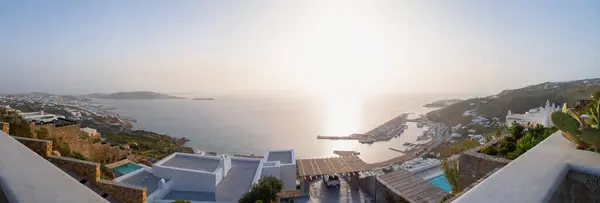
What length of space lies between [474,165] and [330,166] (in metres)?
6.17

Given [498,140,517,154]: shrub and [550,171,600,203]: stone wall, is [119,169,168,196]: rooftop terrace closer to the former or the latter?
[498,140,517,154]: shrub

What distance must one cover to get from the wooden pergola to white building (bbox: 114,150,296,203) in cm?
52

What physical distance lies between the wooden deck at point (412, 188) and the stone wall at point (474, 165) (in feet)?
5.33

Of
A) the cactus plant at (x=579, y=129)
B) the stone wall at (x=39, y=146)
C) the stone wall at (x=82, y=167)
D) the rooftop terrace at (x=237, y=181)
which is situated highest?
the cactus plant at (x=579, y=129)

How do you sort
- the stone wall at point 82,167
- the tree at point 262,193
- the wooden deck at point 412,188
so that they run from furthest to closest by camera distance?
the tree at point 262,193
the wooden deck at point 412,188
the stone wall at point 82,167

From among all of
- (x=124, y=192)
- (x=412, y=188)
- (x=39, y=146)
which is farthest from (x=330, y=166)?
(x=39, y=146)

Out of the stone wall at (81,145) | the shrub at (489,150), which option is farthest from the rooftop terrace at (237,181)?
the shrub at (489,150)

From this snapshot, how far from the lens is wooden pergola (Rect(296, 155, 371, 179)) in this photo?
9547mm

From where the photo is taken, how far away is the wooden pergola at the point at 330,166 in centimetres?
955

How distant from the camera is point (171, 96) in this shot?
12156cm

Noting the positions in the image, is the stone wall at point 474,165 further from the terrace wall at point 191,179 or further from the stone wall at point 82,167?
the terrace wall at point 191,179

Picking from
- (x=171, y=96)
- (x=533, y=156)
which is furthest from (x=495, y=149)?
(x=171, y=96)

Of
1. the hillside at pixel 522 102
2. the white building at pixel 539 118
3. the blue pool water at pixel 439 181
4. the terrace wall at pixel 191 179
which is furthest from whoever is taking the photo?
the hillside at pixel 522 102

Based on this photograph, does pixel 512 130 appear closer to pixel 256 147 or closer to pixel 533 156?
pixel 533 156
